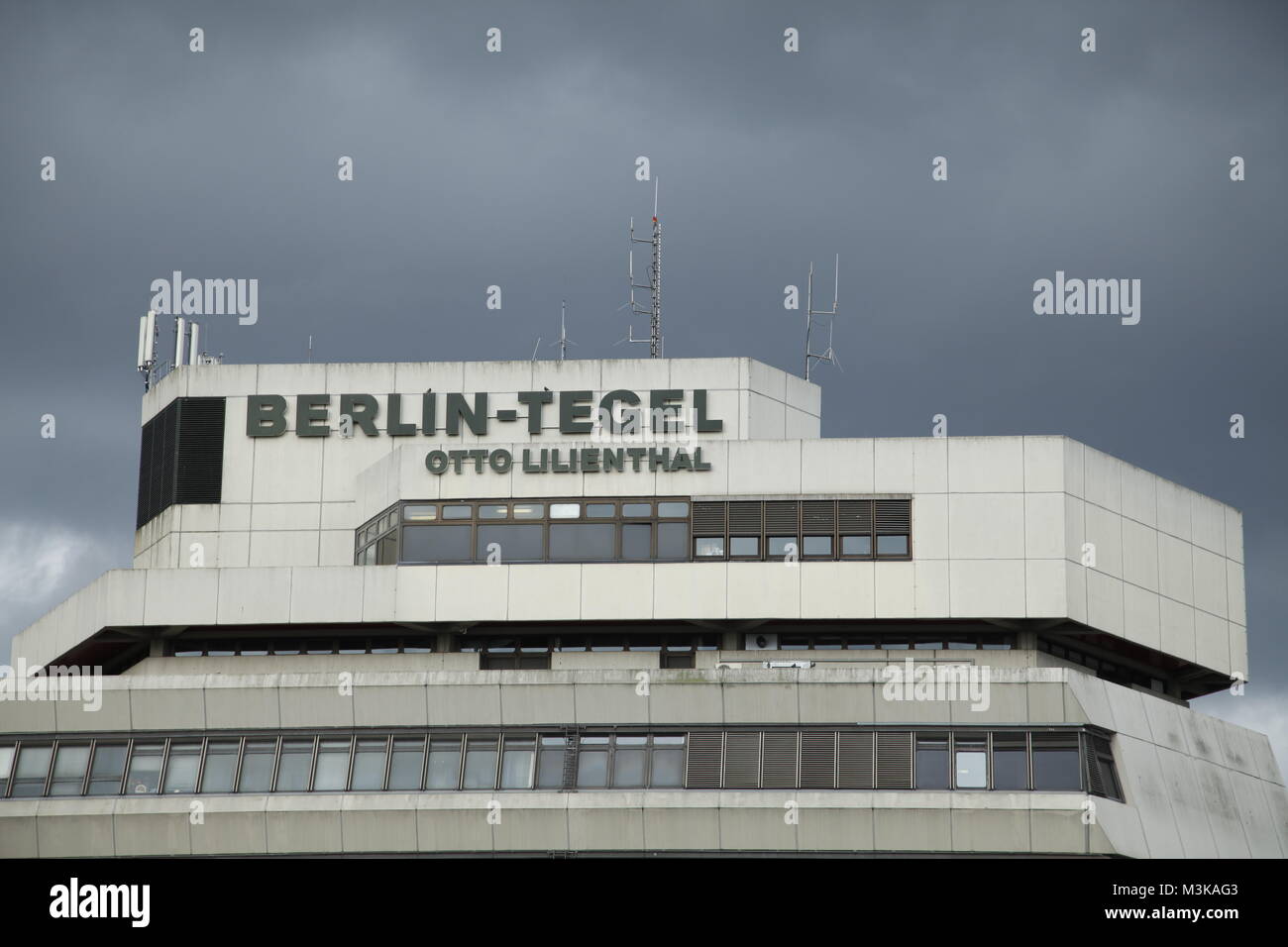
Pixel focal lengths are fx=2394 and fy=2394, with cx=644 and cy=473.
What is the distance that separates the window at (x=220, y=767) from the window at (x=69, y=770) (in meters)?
3.79

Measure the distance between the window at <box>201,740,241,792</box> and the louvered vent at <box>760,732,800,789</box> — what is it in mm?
14978

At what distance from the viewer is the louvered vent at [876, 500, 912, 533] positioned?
69125mm

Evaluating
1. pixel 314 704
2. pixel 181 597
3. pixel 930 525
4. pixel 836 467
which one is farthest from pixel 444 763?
pixel 930 525

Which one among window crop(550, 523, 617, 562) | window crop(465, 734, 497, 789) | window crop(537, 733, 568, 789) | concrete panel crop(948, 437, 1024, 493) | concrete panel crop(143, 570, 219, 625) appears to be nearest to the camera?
window crop(537, 733, 568, 789)

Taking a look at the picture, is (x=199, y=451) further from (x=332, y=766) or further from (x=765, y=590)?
(x=765, y=590)

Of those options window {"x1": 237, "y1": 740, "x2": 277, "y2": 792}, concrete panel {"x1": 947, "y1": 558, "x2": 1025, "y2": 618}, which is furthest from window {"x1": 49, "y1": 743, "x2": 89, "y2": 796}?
concrete panel {"x1": 947, "y1": 558, "x2": 1025, "y2": 618}

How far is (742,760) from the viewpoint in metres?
65.3

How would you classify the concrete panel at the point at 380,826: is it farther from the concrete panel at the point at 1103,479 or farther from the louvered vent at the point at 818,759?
the concrete panel at the point at 1103,479

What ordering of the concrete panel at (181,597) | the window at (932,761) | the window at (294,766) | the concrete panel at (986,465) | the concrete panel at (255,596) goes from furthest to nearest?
the concrete panel at (181,597) < the concrete panel at (255,596) < the concrete panel at (986,465) < the window at (294,766) < the window at (932,761)

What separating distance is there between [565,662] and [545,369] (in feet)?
31.8

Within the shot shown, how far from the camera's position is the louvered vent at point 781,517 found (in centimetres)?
6950

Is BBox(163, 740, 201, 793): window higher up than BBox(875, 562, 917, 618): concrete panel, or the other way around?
BBox(875, 562, 917, 618): concrete panel

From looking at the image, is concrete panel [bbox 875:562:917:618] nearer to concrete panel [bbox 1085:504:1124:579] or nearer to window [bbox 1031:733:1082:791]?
concrete panel [bbox 1085:504:1124:579]

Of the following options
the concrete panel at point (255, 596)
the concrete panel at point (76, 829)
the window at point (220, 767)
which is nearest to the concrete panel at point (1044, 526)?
the concrete panel at point (255, 596)
